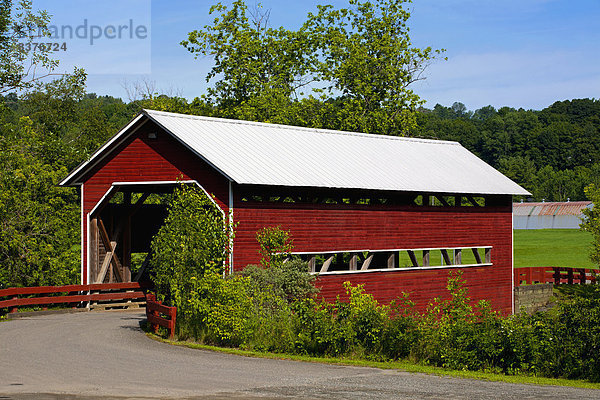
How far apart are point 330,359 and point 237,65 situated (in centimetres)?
4064

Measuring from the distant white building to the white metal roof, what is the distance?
7200 centimetres

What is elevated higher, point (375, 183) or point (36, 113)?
point (36, 113)

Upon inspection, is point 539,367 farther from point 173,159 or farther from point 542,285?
point 542,285

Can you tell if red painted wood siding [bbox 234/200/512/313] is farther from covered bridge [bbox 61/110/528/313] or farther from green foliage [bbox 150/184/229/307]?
green foliage [bbox 150/184/229/307]

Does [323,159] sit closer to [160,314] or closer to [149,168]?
[149,168]

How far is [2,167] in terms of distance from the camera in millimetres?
32406

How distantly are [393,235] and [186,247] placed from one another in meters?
9.95

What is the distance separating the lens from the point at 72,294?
3169 centimetres

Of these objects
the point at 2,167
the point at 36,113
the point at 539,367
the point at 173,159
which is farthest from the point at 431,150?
the point at 36,113

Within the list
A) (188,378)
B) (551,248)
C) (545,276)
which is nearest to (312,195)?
(188,378)

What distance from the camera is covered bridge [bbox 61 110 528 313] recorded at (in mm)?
26203

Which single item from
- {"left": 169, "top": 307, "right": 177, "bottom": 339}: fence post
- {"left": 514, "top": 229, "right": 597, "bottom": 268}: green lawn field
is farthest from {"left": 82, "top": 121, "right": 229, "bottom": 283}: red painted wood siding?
{"left": 514, "top": 229, "right": 597, "bottom": 268}: green lawn field

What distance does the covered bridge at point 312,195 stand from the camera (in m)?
26.2

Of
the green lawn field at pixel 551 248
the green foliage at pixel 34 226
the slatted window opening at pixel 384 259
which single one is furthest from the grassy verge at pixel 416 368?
the green lawn field at pixel 551 248
